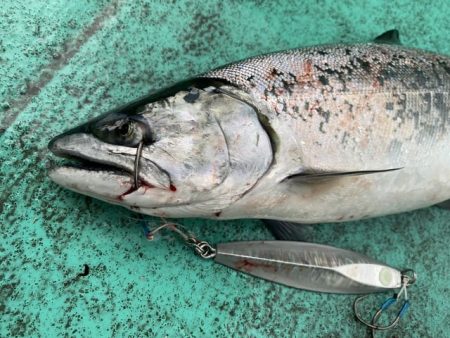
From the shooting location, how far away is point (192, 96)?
1514 mm

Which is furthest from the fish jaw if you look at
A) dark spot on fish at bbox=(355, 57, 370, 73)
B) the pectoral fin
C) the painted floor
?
dark spot on fish at bbox=(355, 57, 370, 73)

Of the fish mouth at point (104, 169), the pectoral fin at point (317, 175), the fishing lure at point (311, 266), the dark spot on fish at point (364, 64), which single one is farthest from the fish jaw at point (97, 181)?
the dark spot on fish at point (364, 64)

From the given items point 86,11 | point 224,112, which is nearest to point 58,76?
point 86,11

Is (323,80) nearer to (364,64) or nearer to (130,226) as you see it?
(364,64)

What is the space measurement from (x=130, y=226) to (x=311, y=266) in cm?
68

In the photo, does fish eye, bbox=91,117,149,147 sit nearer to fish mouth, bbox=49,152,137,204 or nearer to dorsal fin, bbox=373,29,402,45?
fish mouth, bbox=49,152,137,204

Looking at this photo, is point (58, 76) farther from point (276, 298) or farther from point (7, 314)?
point (276, 298)

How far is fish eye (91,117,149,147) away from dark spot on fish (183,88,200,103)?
17 cm

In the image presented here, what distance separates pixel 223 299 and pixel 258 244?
234 millimetres

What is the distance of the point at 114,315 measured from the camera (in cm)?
156

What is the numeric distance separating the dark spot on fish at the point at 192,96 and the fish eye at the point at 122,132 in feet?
0.57

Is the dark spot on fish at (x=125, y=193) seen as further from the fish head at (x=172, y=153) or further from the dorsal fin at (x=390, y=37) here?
the dorsal fin at (x=390, y=37)

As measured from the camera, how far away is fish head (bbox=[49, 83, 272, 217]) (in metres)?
1.41

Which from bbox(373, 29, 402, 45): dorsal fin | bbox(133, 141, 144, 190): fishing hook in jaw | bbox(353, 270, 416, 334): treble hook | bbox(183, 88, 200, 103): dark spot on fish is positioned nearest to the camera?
bbox(133, 141, 144, 190): fishing hook in jaw
